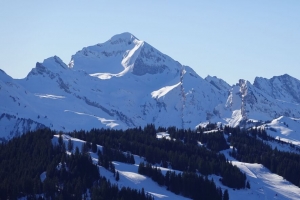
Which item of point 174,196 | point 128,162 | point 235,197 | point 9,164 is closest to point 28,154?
point 9,164

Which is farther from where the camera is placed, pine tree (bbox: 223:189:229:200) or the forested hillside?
pine tree (bbox: 223:189:229:200)

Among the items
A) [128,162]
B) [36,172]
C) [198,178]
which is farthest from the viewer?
[128,162]

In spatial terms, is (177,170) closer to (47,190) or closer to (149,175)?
(149,175)

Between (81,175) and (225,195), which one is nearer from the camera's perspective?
(81,175)

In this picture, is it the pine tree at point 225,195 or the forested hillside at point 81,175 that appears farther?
the pine tree at point 225,195

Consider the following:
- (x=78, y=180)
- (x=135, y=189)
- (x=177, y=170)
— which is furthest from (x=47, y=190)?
(x=177, y=170)

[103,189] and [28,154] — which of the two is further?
[28,154]

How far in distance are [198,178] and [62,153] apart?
36.1m

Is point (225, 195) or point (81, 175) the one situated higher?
point (81, 175)

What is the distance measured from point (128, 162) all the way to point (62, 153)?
22.0 m

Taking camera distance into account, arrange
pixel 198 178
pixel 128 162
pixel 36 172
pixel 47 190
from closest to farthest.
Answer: pixel 47 190, pixel 36 172, pixel 198 178, pixel 128 162

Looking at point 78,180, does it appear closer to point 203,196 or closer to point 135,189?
point 135,189

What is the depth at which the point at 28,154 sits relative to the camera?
610 feet

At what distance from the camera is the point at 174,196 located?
573ft
